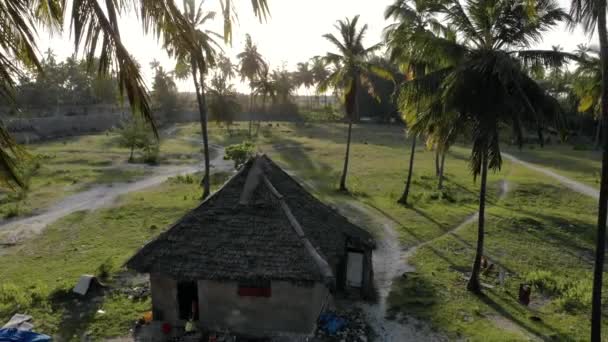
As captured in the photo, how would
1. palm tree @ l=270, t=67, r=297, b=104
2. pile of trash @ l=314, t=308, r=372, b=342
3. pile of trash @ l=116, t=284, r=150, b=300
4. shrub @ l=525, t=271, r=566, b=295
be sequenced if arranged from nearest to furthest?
pile of trash @ l=314, t=308, r=372, b=342, pile of trash @ l=116, t=284, r=150, b=300, shrub @ l=525, t=271, r=566, b=295, palm tree @ l=270, t=67, r=297, b=104

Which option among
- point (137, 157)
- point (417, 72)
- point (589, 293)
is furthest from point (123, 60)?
point (137, 157)

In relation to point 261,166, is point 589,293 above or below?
below

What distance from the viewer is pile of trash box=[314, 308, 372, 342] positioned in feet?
42.5

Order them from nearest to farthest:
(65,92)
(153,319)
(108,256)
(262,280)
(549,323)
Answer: (262,280), (153,319), (549,323), (108,256), (65,92)

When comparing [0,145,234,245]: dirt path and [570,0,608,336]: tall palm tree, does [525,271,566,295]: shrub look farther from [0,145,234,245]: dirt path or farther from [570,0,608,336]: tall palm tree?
[0,145,234,245]: dirt path

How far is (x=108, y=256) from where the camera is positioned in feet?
62.8

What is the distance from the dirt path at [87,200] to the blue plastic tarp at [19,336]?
39.8 ft

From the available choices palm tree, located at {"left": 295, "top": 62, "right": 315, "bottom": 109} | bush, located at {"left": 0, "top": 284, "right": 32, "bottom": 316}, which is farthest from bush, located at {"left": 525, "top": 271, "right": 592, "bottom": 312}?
palm tree, located at {"left": 295, "top": 62, "right": 315, "bottom": 109}

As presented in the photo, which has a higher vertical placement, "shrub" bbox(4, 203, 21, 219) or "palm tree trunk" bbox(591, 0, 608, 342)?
"palm tree trunk" bbox(591, 0, 608, 342)

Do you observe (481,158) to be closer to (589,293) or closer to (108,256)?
(589,293)

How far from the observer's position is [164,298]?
1333 centimetres

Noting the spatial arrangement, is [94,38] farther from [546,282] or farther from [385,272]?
[546,282]

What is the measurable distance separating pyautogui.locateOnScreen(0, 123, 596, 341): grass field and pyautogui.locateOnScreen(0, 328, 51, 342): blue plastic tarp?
5.77 ft

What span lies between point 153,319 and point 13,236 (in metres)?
13.2
